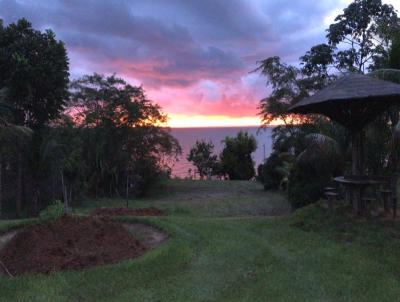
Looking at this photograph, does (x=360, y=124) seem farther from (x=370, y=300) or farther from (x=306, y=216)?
(x=370, y=300)

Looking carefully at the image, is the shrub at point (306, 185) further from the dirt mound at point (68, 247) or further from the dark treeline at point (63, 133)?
the dark treeline at point (63, 133)

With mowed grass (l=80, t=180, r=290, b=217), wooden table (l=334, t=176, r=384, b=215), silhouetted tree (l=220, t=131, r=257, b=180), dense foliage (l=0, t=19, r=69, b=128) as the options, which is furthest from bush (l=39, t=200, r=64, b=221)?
silhouetted tree (l=220, t=131, r=257, b=180)

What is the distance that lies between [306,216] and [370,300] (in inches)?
218

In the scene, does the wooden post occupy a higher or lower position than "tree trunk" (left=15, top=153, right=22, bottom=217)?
higher

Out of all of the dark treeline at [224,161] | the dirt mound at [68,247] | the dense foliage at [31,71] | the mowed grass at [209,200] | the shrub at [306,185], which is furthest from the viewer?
the dark treeline at [224,161]

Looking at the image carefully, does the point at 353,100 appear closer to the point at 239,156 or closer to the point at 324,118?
the point at 324,118

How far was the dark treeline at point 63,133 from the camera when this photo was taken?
17078 millimetres

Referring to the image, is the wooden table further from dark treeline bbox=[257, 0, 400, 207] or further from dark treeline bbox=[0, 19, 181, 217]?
dark treeline bbox=[0, 19, 181, 217]

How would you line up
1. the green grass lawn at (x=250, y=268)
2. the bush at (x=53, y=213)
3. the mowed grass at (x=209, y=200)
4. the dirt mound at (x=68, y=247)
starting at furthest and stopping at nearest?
the mowed grass at (x=209, y=200) < the bush at (x=53, y=213) < the dirt mound at (x=68, y=247) < the green grass lawn at (x=250, y=268)

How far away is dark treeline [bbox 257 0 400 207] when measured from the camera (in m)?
13.4

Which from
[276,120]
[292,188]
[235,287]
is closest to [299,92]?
[276,120]

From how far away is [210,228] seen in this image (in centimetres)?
1058

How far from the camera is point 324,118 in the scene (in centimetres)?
1650

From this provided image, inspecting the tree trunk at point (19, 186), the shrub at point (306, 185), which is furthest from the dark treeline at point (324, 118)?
the tree trunk at point (19, 186)
